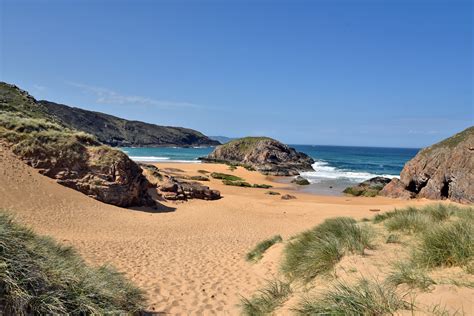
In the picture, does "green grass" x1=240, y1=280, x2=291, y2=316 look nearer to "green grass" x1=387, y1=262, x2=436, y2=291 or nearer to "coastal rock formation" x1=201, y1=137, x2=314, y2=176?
"green grass" x1=387, y1=262, x2=436, y2=291

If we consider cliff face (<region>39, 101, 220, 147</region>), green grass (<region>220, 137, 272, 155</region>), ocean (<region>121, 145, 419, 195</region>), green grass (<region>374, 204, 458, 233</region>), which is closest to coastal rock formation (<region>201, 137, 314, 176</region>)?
green grass (<region>220, 137, 272, 155</region>)

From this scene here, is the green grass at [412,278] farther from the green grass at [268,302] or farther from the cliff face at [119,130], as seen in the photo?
the cliff face at [119,130]

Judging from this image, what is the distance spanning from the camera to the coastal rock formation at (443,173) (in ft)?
75.4

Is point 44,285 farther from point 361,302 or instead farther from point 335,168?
point 335,168

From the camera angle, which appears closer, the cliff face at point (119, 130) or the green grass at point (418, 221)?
the green grass at point (418, 221)

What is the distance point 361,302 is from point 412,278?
3.44ft

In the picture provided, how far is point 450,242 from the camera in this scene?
530 cm

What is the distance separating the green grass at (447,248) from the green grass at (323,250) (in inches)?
55.7

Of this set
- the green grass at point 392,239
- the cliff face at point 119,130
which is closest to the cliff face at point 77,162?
the green grass at point 392,239

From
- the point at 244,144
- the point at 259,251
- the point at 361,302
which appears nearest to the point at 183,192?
the point at 259,251

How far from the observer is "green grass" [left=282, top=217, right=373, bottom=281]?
21.6 ft

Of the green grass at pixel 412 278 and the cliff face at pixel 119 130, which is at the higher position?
the cliff face at pixel 119 130

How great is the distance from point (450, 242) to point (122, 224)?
45.6 ft

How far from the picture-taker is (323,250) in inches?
269
